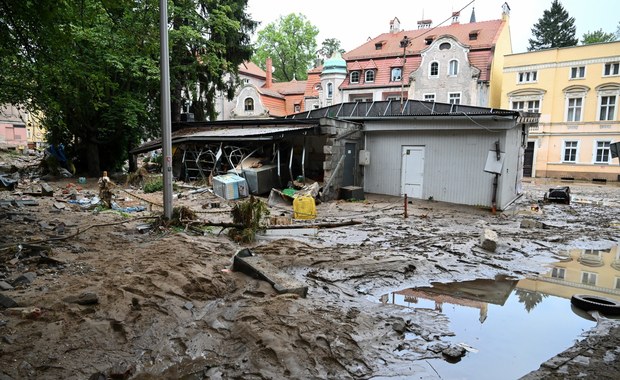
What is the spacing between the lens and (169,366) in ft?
11.8

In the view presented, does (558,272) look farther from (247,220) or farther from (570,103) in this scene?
(570,103)

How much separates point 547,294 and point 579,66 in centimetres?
3217

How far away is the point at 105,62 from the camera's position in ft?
53.7

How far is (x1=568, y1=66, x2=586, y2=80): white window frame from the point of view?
101 ft

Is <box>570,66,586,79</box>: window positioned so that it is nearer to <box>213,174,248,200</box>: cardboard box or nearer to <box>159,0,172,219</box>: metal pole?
<box>213,174,248,200</box>: cardboard box

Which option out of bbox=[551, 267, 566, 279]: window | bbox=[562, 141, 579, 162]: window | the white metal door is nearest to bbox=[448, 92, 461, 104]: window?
bbox=[562, 141, 579, 162]: window

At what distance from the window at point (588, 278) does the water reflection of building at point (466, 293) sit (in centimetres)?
135

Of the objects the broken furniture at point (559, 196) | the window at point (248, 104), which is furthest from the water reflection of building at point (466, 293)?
the window at point (248, 104)

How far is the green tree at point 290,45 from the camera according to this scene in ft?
178

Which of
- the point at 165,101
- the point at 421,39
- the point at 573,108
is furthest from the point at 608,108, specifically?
the point at 165,101

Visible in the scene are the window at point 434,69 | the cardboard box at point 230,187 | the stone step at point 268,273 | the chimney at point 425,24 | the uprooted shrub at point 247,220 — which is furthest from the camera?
the chimney at point 425,24

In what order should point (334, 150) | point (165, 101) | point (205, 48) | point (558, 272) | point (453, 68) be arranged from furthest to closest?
point (453, 68) → point (205, 48) → point (334, 150) → point (165, 101) → point (558, 272)

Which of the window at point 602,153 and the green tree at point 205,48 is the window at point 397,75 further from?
the window at point 602,153

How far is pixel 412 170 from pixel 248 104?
28896mm
